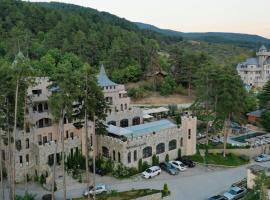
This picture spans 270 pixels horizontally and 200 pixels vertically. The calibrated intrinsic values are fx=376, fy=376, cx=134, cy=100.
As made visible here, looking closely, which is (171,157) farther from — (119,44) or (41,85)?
(119,44)

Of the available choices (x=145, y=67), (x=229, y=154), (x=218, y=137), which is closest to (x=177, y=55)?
(x=145, y=67)

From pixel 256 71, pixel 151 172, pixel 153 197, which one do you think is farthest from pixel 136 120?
pixel 256 71

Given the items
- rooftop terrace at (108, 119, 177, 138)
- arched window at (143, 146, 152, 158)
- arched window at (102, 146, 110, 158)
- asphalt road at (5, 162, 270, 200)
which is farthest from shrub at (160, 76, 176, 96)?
arched window at (102, 146, 110, 158)

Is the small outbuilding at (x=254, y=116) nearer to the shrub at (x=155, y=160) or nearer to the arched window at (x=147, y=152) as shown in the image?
the shrub at (x=155, y=160)

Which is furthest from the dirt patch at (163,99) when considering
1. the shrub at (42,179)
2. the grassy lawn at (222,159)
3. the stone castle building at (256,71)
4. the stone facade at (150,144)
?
the shrub at (42,179)

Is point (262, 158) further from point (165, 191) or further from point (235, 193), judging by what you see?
point (165, 191)

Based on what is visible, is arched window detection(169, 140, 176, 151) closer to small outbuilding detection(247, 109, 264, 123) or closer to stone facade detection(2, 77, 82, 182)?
stone facade detection(2, 77, 82, 182)
